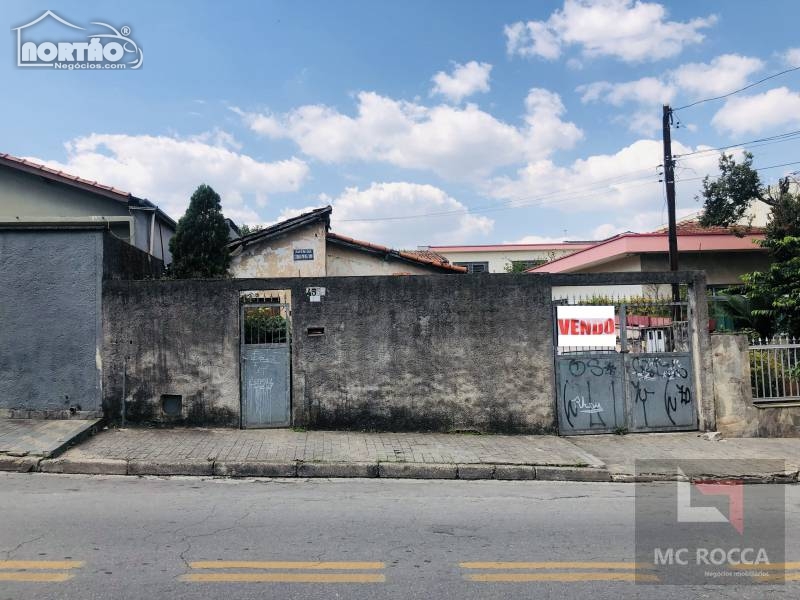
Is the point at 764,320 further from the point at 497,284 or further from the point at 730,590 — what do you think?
the point at 730,590

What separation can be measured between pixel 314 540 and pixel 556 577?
6.63ft

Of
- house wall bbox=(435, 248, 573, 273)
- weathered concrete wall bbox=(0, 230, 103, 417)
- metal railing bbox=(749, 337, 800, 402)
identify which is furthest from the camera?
house wall bbox=(435, 248, 573, 273)

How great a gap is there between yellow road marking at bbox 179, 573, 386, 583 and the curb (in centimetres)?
331

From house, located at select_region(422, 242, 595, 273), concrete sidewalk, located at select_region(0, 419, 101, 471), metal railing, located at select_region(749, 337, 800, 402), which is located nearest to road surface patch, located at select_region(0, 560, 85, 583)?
concrete sidewalk, located at select_region(0, 419, 101, 471)

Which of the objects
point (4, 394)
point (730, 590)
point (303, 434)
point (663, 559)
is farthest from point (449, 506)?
point (4, 394)

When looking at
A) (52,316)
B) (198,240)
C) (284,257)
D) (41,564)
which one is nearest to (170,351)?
(52,316)

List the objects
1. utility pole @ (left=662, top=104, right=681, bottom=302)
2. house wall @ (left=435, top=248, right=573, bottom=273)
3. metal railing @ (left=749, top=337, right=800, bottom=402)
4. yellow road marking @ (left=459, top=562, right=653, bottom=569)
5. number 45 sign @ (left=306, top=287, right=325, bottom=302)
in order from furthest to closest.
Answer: house wall @ (left=435, top=248, right=573, bottom=273), utility pole @ (left=662, top=104, right=681, bottom=302), metal railing @ (left=749, top=337, right=800, bottom=402), number 45 sign @ (left=306, top=287, right=325, bottom=302), yellow road marking @ (left=459, top=562, right=653, bottom=569)

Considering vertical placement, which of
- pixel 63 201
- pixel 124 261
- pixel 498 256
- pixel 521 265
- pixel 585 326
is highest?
pixel 498 256

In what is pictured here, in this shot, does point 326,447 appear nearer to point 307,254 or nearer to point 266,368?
point 266,368

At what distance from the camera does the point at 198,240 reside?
1232 cm

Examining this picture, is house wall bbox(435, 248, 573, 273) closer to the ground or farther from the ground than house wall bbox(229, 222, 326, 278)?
farther from the ground

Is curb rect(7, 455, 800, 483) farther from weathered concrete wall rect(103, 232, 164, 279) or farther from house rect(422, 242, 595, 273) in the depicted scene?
house rect(422, 242, 595, 273)

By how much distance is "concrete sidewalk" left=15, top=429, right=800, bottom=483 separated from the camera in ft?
24.0

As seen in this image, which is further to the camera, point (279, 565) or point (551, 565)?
point (551, 565)
